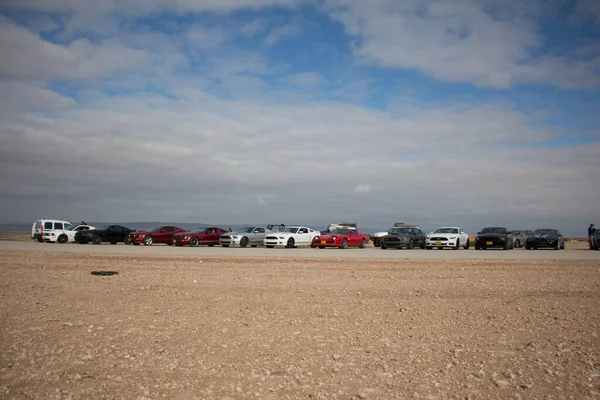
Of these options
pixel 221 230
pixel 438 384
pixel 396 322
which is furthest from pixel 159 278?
pixel 221 230

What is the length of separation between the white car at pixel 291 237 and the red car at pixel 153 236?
26.5 feet

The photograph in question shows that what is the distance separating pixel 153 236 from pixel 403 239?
1800cm

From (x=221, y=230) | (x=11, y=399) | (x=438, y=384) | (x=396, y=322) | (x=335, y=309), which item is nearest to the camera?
(x=11, y=399)

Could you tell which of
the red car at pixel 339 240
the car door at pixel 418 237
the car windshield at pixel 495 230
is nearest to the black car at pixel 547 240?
the car windshield at pixel 495 230

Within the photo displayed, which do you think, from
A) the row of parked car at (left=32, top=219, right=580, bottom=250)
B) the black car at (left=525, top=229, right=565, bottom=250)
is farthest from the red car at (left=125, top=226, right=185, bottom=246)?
the black car at (left=525, top=229, right=565, bottom=250)

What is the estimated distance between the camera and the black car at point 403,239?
31.7m

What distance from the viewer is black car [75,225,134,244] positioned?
37500mm

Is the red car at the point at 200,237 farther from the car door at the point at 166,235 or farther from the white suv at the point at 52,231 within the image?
the white suv at the point at 52,231

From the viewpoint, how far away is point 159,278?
13586 mm

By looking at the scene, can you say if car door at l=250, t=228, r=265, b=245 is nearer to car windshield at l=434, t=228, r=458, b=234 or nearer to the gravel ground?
car windshield at l=434, t=228, r=458, b=234

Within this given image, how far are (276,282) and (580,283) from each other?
800 centimetres

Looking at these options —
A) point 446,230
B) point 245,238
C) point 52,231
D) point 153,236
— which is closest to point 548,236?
point 446,230

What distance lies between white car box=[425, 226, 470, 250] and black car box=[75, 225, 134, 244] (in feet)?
75.8

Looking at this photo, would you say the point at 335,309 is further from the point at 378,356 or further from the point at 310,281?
the point at 310,281
